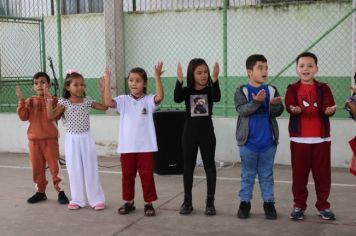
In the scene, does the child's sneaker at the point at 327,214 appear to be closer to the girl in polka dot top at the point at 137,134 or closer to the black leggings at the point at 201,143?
the black leggings at the point at 201,143

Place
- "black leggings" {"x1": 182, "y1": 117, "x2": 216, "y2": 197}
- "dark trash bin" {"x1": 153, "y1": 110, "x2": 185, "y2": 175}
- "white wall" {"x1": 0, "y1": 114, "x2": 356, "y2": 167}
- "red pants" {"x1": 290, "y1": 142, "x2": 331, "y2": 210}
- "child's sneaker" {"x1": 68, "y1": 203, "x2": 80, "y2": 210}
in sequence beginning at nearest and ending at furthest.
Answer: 1. "red pants" {"x1": 290, "y1": 142, "x2": 331, "y2": 210}
2. "black leggings" {"x1": 182, "y1": 117, "x2": 216, "y2": 197}
3. "child's sneaker" {"x1": 68, "y1": 203, "x2": 80, "y2": 210}
4. "dark trash bin" {"x1": 153, "y1": 110, "x2": 185, "y2": 175}
5. "white wall" {"x1": 0, "y1": 114, "x2": 356, "y2": 167}

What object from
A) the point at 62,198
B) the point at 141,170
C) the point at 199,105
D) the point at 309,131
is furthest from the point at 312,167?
the point at 62,198

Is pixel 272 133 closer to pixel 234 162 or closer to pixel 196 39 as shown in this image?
pixel 234 162

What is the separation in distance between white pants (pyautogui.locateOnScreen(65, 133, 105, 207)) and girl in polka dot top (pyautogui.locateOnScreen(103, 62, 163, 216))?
1.27 feet

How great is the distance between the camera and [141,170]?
18.2ft

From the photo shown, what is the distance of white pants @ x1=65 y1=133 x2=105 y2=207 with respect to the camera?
5.71 meters

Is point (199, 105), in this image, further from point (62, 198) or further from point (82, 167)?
point (62, 198)

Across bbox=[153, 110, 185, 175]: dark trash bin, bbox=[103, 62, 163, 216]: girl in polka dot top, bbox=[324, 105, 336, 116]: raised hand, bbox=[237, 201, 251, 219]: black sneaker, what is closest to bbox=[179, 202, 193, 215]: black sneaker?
bbox=[103, 62, 163, 216]: girl in polka dot top

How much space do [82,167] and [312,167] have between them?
2.41 m

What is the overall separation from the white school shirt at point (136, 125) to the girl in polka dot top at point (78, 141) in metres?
0.29

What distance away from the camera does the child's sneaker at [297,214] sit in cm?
521

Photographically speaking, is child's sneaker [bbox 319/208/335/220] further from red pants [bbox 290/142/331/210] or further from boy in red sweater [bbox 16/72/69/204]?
boy in red sweater [bbox 16/72/69/204]

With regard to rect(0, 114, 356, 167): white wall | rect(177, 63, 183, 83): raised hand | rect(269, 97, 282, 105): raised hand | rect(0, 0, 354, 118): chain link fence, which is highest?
rect(0, 0, 354, 118): chain link fence

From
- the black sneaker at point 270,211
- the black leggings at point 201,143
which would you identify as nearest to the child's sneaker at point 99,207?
the black leggings at point 201,143
